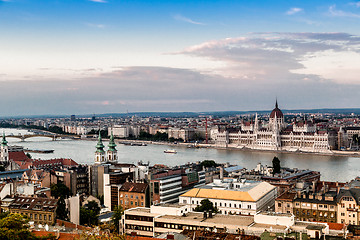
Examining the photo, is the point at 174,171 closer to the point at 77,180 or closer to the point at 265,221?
the point at 77,180

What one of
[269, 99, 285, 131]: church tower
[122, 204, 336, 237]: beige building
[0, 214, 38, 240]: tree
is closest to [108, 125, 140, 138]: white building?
[269, 99, 285, 131]: church tower

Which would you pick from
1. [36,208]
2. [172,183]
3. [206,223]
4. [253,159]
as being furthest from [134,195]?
[253,159]

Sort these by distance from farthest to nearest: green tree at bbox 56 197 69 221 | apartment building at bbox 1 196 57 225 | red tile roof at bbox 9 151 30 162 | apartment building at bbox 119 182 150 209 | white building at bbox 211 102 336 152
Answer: white building at bbox 211 102 336 152 → red tile roof at bbox 9 151 30 162 → apartment building at bbox 119 182 150 209 → green tree at bbox 56 197 69 221 → apartment building at bbox 1 196 57 225

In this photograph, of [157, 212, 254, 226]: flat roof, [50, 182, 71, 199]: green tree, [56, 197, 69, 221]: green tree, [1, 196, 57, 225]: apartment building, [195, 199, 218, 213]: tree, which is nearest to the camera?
[157, 212, 254, 226]: flat roof

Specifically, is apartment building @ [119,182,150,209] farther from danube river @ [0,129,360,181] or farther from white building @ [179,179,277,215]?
danube river @ [0,129,360,181]

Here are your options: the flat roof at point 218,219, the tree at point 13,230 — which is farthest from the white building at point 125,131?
the tree at point 13,230

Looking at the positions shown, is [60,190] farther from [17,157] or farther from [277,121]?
[277,121]

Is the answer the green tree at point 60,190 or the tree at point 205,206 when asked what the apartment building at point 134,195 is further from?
the green tree at point 60,190

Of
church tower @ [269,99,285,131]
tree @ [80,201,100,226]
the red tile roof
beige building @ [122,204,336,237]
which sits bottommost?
tree @ [80,201,100,226]
